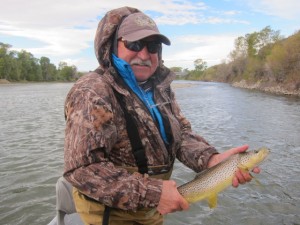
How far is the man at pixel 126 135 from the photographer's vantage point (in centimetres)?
255

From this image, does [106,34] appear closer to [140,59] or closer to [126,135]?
[140,59]

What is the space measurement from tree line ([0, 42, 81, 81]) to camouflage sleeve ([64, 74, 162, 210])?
4926 inches

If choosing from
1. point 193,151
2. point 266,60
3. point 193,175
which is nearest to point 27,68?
point 266,60

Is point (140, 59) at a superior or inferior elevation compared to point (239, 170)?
superior

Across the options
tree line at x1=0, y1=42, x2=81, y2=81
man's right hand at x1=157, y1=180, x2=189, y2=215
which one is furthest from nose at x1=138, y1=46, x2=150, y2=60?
tree line at x1=0, y1=42, x2=81, y2=81

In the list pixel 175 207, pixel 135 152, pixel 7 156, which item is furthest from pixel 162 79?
pixel 7 156

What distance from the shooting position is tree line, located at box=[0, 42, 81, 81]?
11938 centimetres

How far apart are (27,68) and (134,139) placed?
138500 millimetres

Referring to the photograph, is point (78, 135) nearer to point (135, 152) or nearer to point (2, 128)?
point (135, 152)

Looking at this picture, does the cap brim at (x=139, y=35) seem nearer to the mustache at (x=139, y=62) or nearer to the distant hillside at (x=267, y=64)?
the mustache at (x=139, y=62)

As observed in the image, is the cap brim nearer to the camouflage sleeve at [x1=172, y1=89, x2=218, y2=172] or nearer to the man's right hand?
the camouflage sleeve at [x1=172, y1=89, x2=218, y2=172]

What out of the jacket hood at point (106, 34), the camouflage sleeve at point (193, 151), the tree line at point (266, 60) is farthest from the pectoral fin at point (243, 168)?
the tree line at point (266, 60)

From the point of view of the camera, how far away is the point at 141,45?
312 cm

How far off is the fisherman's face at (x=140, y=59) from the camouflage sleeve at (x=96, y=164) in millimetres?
609
